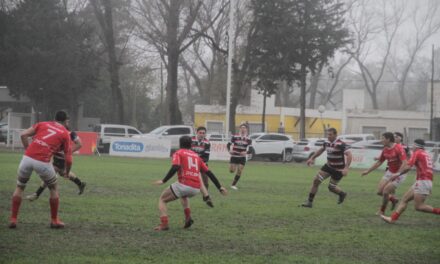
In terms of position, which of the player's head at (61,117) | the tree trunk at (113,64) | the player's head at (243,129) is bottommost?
the player's head at (243,129)

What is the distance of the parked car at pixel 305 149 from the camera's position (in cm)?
3634

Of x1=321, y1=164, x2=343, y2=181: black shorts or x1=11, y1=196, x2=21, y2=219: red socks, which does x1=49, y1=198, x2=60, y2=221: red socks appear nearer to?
x1=11, y1=196, x2=21, y2=219: red socks

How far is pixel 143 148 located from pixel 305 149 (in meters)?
10.0

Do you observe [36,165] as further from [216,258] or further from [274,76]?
[274,76]

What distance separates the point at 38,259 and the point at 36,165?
2399 mm

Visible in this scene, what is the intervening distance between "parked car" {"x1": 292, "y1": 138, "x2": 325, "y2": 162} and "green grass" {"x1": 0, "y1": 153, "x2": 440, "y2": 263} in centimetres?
2063

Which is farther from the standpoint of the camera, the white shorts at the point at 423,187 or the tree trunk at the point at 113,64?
the tree trunk at the point at 113,64

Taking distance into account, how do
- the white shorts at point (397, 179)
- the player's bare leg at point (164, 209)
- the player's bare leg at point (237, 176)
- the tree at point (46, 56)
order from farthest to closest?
the tree at point (46, 56) < the player's bare leg at point (237, 176) < the white shorts at point (397, 179) < the player's bare leg at point (164, 209)

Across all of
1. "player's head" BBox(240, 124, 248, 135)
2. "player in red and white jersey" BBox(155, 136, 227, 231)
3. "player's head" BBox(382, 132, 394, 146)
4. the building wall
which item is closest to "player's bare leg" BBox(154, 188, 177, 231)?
"player in red and white jersey" BBox(155, 136, 227, 231)

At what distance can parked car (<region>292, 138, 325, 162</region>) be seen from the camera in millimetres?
36344

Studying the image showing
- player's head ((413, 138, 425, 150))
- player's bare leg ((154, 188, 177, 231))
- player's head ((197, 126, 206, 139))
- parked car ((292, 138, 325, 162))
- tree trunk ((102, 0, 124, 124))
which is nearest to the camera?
player's bare leg ((154, 188, 177, 231))

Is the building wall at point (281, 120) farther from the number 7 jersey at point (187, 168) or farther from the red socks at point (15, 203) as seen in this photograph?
the red socks at point (15, 203)

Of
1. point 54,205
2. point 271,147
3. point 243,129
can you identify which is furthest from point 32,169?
point 271,147

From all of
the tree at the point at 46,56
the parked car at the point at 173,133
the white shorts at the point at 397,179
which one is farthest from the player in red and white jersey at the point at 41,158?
the tree at the point at 46,56
